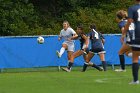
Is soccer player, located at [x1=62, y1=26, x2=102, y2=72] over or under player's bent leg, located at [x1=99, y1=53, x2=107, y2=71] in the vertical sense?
over

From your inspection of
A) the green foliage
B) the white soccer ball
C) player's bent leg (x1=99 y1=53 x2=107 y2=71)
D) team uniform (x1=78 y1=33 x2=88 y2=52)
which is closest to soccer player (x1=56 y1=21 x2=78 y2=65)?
team uniform (x1=78 y1=33 x2=88 y2=52)

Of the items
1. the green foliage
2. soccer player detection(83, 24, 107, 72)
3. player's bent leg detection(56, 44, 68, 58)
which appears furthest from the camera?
the green foliage

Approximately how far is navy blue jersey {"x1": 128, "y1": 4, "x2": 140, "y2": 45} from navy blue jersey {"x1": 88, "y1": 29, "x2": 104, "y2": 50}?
686 centimetres

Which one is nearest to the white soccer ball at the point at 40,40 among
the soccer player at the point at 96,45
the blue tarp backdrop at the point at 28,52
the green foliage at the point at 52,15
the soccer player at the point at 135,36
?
the blue tarp backdrop at the point at 28,52

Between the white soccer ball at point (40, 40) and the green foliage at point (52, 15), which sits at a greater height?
the white soccer ball at point (40, 40)

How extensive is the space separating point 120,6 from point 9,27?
761 cm

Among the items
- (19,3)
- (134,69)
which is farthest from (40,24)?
(134,69)

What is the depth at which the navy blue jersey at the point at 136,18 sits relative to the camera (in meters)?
11.1

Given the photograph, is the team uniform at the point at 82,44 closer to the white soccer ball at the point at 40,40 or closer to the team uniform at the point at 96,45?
the team uniform at the point at 96,45

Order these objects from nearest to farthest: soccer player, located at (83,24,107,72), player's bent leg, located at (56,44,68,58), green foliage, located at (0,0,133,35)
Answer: soccer player, located at (83,24,107,72), player's bent leg, located at (56,44,68,58), green foliage, located at (0,0,133,35)

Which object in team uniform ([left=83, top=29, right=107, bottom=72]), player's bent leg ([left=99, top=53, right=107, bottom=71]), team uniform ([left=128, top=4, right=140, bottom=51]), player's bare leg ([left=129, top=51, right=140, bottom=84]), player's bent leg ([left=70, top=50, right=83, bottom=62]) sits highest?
team uniform ([left=128, top=4, right=140, bottom=51])

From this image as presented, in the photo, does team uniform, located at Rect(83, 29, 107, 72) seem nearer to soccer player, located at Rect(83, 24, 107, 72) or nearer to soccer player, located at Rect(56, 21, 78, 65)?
soccer player, located at Rect(83, 24, 107, 72)

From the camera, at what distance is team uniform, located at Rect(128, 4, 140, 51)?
1112cm

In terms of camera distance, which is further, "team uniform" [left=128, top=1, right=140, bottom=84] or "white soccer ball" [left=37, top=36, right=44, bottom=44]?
"white soccer ball" [left=37, top=36, right=44, bottom=44]
